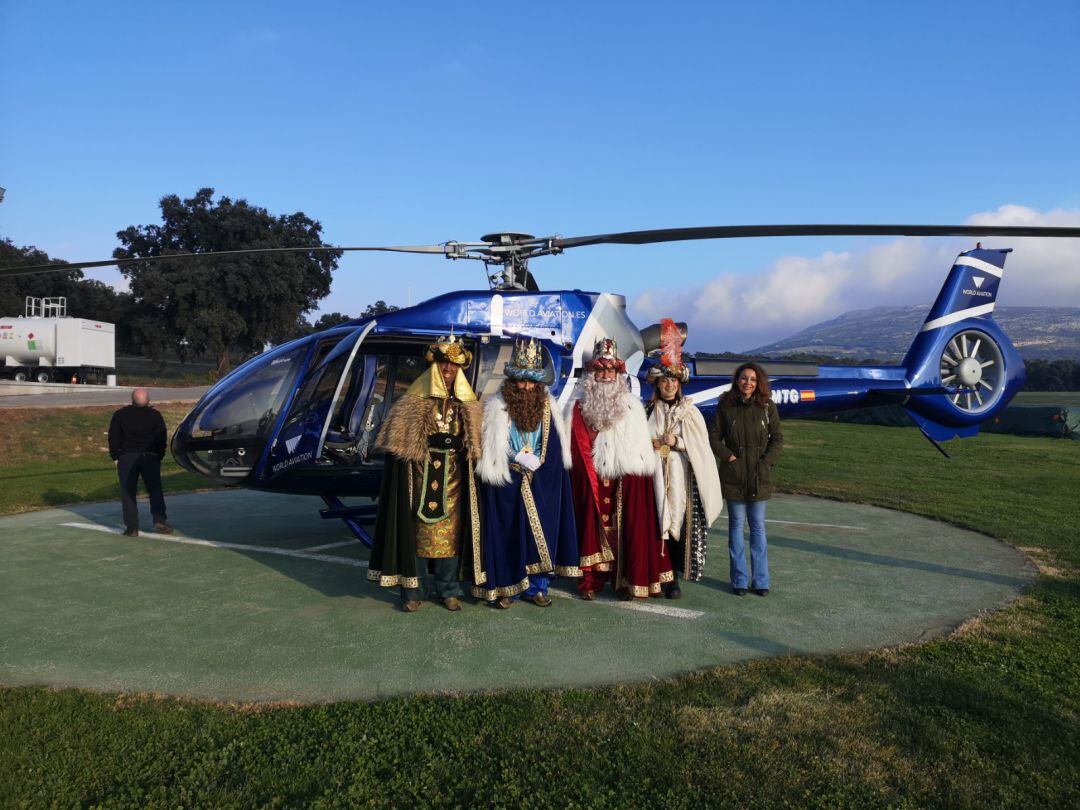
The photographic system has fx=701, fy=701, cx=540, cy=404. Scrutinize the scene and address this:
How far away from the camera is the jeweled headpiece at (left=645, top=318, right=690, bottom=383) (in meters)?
5.66

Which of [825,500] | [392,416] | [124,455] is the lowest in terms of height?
[825,500]

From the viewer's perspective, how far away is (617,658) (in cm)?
427

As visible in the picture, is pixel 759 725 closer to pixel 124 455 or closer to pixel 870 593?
pixel 870 593

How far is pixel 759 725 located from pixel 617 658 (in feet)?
3.55

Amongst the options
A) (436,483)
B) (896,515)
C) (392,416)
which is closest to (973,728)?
(436,483)

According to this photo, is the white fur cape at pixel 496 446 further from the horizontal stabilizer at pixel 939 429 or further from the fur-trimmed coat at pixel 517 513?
the horizontal stabilizer at pixel 939 429

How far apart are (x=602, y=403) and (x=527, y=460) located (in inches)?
31.2

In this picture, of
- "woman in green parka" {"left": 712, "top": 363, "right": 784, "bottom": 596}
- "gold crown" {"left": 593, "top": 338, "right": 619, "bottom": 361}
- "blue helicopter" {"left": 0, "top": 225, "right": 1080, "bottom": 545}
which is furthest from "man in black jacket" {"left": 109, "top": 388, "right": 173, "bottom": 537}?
"woman in green parka" {"left": 712, "top": 363, "right": 784, "bottom": 596}

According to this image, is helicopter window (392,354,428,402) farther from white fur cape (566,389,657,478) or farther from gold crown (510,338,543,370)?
white fur cape (566,389,657,478)

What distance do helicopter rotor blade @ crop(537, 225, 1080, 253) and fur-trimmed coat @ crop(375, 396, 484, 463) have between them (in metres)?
2.21

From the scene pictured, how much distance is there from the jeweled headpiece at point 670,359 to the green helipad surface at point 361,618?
5.87 feet

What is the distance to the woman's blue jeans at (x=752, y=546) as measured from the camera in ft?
18.4

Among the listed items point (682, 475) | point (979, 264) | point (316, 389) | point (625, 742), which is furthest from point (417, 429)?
point (979, 264)

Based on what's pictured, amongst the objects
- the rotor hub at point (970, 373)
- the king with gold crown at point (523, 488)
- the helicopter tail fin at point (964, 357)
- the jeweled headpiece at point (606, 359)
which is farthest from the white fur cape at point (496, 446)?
the rotor hub at point (970, 373)
